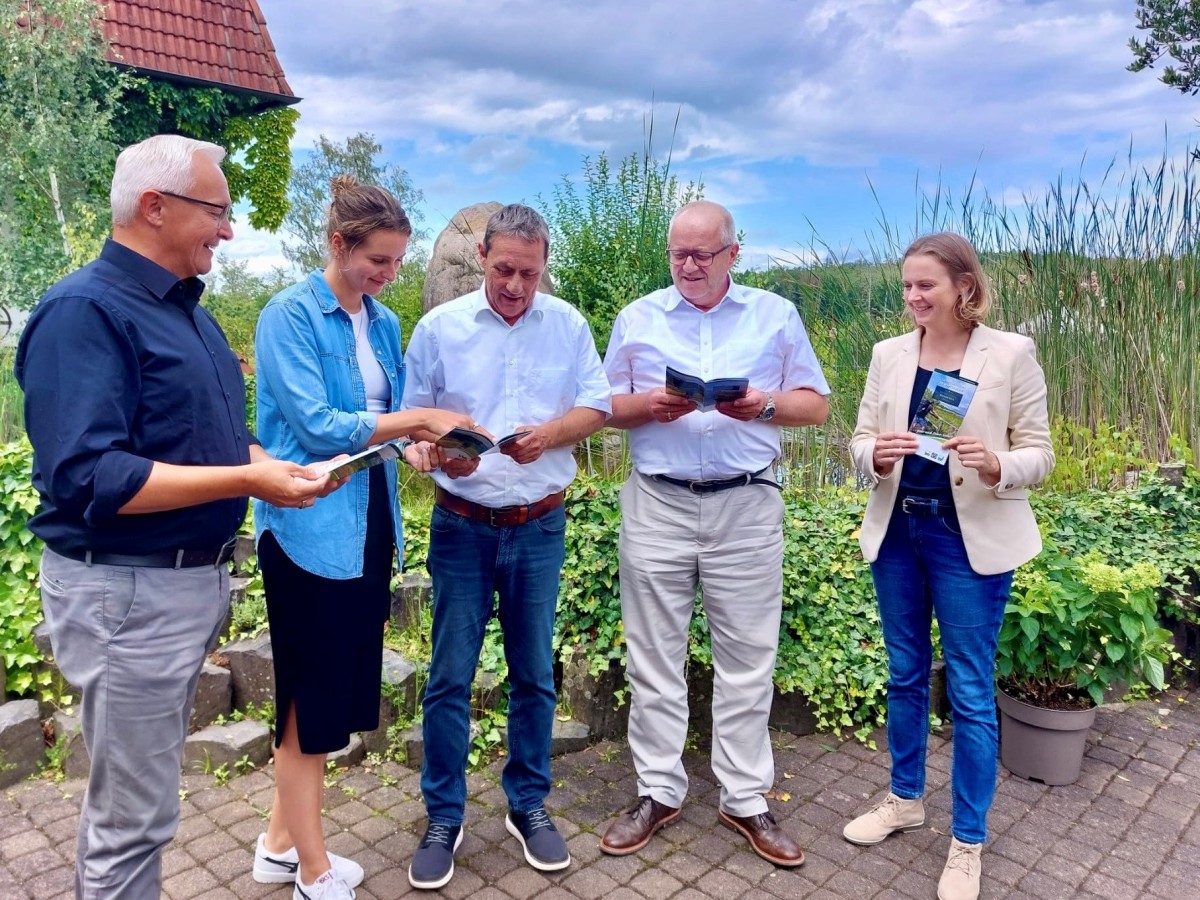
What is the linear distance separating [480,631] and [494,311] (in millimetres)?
1054

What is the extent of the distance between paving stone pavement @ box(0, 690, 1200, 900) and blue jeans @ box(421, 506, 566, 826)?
309 mm

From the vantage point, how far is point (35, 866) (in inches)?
118

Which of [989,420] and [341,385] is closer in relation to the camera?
[341,385]

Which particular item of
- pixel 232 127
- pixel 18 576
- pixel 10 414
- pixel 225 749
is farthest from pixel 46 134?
pixel 225 749

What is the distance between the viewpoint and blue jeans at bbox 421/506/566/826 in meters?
2.86

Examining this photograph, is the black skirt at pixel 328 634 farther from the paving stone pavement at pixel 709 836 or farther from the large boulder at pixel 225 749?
the large boulder at pixel 225 749

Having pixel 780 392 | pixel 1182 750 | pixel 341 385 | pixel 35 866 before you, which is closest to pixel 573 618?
pixel 780 392

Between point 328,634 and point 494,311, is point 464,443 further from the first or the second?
point 328,634

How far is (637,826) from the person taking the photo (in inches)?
123

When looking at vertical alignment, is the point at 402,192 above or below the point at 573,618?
above

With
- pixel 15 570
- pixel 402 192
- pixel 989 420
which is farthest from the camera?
pixel 402 192

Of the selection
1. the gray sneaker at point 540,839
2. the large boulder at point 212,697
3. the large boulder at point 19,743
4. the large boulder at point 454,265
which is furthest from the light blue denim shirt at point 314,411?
the large boulder at point 454,265

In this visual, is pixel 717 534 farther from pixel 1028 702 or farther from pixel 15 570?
pixel 15 570

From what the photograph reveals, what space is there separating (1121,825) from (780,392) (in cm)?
209
